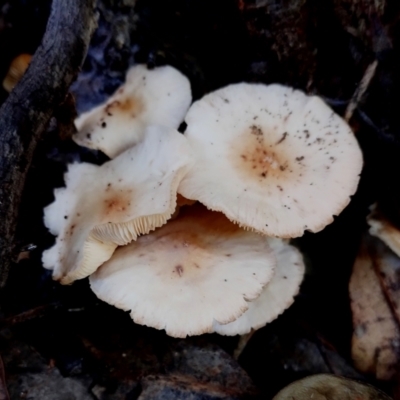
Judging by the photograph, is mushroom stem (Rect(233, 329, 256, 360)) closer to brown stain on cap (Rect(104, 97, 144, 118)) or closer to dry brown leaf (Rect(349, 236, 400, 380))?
dry brown leaf (Rect(349, 236, 400, 380))

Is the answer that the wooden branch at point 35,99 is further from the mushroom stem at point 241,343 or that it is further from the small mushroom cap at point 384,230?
the small mushroom cap at point 384,230

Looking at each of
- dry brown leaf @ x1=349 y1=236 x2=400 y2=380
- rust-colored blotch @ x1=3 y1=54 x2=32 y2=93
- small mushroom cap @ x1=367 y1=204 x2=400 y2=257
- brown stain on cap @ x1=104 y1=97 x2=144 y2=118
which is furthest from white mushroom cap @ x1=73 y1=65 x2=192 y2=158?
dry brown leaf @ x1=349 y1=236 x2=400 y2=380

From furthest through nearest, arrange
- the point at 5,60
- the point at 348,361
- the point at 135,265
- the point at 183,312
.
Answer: the point at 5,60, the point at 348,361, the point at 135,265, the point at 183,312


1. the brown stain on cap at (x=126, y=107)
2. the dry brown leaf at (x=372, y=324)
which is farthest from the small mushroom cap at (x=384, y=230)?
the brown stain on cap at (x=126, y=107)

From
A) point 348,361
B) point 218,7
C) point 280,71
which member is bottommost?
point 348,361

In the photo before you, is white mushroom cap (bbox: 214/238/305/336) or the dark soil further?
white mushroom cap (bbox: 214/238/305/336)

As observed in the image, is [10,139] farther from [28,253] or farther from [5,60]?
[5,60]

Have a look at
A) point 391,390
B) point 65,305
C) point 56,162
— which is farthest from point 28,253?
point 391,390
